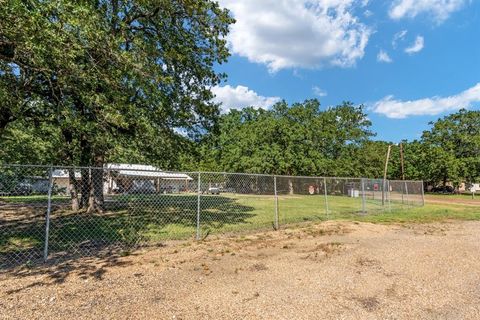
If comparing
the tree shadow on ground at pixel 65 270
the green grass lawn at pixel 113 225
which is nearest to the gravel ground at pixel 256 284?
the tree shadow on ground at pixel 65 270

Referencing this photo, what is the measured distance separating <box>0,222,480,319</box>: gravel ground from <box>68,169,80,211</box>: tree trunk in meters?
5.70

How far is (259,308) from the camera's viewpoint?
13.4 ft

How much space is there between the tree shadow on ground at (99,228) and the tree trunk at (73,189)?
1.10ft

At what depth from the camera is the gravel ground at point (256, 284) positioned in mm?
3965

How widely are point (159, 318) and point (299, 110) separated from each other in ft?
140

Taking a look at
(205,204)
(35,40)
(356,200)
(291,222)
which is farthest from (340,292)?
(356,200)

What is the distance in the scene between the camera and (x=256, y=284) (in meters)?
5.01

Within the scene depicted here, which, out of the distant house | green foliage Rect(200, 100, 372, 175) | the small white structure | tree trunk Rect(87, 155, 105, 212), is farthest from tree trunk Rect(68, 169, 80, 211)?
green foliage Rect(200, 100, 372, 175)

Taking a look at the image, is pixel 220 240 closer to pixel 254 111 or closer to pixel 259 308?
pixel 259 308

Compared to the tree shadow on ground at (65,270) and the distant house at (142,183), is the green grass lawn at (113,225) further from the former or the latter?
the tree shadow on ground at (65,270)

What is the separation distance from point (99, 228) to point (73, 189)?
371 cm

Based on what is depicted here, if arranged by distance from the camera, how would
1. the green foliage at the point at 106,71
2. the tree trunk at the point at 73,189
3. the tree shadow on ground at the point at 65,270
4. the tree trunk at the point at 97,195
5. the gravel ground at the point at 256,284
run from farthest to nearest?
the tree trunk at the point at 97,195 < the tree trunk at the point at 73,189 < the green foliage at the point at 106,71 < the tree shadow on ground at the point at 65,270 < the gravel ground at the point at 256,284

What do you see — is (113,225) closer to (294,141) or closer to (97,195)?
(97,195)

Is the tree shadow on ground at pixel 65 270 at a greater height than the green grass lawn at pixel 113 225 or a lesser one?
lesser
